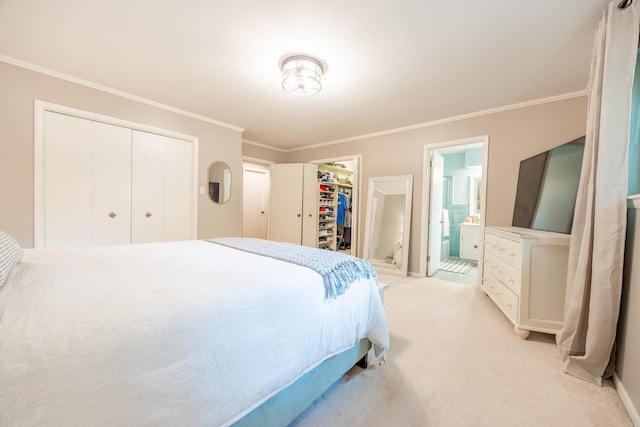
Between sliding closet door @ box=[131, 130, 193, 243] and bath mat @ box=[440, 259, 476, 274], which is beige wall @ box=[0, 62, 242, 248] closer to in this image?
sliding closet door @ box=[131, 130, 193, 243]

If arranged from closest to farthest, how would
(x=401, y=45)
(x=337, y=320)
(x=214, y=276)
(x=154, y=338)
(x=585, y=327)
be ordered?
(x=154, y=338)
(x=214, y=276)
(x=337, y=320)
(x=585, y=327)
(x=401, y=45)

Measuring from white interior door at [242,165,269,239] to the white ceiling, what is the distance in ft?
8.04

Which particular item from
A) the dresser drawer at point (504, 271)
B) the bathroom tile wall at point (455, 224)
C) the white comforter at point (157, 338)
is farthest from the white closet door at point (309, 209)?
the white comforter at point (157, 338)

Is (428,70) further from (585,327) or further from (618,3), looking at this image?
(585,327)

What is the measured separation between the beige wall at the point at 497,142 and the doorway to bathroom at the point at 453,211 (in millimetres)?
97

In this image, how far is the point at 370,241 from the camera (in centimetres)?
425

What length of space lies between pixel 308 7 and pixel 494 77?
1.89 m

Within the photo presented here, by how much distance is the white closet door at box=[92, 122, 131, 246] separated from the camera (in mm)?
2758

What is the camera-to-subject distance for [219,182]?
3.80 m

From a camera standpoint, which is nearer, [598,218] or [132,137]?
[598,218]

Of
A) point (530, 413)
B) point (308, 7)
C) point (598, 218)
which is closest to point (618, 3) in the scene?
point (598, 218)

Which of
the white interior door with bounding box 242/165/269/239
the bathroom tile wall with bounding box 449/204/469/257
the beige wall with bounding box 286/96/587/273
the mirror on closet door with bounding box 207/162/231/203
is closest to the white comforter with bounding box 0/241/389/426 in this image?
the mirror on closet door with bounding box 207/162/231/203

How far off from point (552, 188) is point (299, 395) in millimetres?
2715

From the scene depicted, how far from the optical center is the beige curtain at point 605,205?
1.36 m
